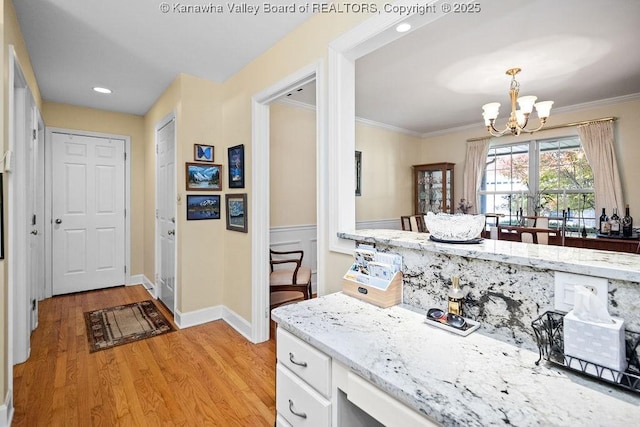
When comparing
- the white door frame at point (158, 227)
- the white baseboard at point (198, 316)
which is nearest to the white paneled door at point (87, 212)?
the white door frame at point (158, 227)

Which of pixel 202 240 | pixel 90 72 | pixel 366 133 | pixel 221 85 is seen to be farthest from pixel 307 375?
pixel 366 133

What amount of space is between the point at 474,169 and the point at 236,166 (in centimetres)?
398

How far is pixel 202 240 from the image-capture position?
3.17 metres

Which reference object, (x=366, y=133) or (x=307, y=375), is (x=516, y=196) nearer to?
(x=366, y=133)

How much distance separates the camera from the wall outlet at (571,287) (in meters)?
0.89

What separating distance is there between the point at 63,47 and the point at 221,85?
128 cm

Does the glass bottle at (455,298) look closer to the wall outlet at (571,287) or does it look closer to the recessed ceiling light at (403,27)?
the wall outlet at (571,287)

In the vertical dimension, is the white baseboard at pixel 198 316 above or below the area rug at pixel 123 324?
above

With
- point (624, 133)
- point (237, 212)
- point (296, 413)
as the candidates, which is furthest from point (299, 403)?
point (624, 133)

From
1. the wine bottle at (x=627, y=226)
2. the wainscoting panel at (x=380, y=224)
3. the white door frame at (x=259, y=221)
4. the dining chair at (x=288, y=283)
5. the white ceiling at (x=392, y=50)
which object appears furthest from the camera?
the wainscoting panel at (x=380, y=224)

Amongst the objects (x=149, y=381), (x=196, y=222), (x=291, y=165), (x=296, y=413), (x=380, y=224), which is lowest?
(x=149, y=381)

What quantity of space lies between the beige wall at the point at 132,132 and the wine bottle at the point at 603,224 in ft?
19.5

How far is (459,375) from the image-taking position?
0.85 metres

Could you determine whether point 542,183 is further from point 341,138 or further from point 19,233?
point 19,233
